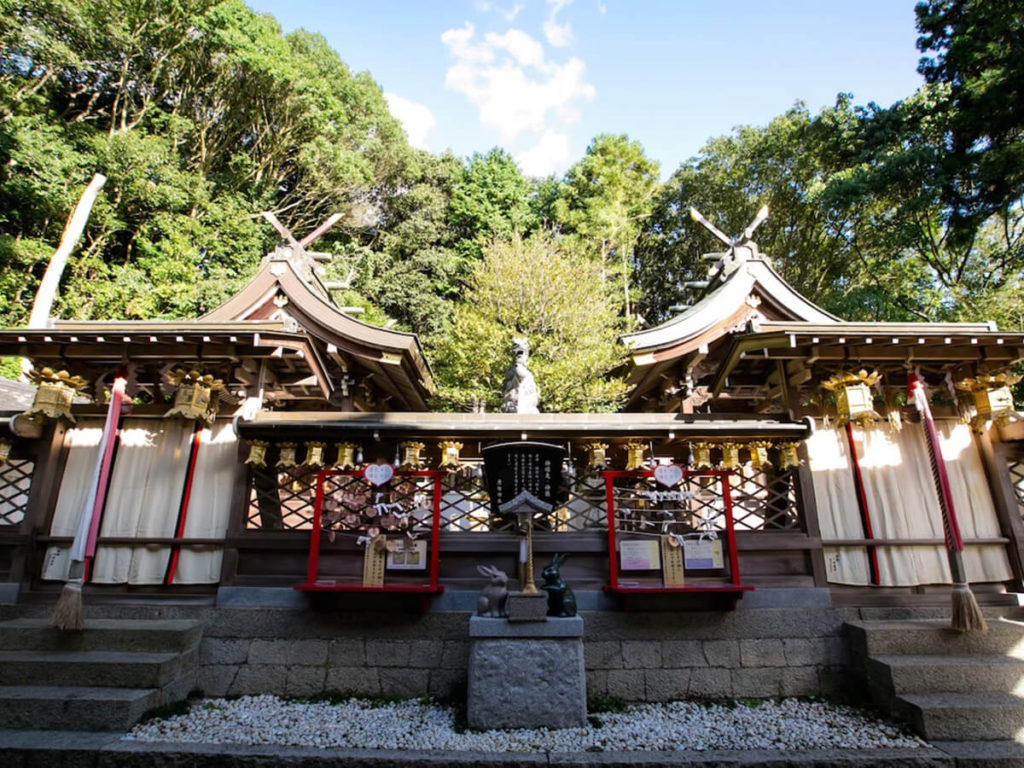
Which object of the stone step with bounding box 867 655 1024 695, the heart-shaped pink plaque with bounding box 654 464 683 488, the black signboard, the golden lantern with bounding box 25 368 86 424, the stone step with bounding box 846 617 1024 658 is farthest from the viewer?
the golden lantern with bounding box 25 368 86 424

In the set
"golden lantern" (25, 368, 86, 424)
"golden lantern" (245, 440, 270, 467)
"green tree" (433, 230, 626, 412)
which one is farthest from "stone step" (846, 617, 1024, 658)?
"golden lantern" (25, 368, 86, 424)

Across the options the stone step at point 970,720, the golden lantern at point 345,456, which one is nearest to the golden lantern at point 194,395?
the golden lantern at point 345,456

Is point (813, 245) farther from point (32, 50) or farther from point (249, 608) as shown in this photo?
point (32, 50)

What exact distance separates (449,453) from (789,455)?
4.82 m

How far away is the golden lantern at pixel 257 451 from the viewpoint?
279 inches

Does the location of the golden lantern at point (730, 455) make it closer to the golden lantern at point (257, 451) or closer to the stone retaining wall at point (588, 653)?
the stone retaining wall at point (588, 653)

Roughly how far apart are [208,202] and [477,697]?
2377 cm

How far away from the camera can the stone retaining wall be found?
6.57m

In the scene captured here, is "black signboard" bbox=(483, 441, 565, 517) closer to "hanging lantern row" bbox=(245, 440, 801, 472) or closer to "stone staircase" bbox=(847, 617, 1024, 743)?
"hanging lantern row" bbox=(245, 440, 801, 472)

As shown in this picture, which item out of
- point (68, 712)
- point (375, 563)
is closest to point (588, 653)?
point (375, 563)

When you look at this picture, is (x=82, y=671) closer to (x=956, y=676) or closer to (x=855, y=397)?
(x=956, y=676)

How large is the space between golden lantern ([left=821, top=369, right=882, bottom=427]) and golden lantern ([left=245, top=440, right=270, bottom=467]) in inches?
319

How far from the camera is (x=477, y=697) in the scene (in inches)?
221

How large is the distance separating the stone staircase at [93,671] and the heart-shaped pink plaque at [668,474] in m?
6.34
